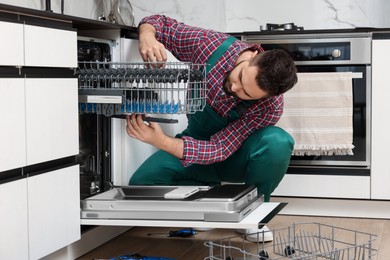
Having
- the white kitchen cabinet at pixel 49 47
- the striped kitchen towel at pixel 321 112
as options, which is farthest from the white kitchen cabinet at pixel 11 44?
the striped kitchen towel at pixel 321 112

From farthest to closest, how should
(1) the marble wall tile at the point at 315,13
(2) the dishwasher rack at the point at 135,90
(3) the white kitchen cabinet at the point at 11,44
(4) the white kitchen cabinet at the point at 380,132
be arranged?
(1) the marble wall tile at the point at 315,13, (4) the white kitchen cabinet at the point at 380,132, (2) the dishwasher rack at the point at 135,90, (3) the white kitchen cabinet at the point at 11,44

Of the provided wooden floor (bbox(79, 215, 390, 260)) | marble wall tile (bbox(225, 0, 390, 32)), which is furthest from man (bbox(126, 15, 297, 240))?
marble wall tile (bbox(225, 0, 390, 32))

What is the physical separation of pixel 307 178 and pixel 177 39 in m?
0.99

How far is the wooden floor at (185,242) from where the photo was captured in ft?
8.90

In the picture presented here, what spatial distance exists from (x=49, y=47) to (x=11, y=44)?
191 millimetres

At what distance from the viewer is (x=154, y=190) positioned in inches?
105

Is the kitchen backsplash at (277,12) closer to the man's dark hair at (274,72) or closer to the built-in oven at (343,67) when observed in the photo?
the built-in oven at (343,67)

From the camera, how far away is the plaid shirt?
106 inches

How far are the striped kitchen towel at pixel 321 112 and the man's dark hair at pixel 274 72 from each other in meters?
0.91

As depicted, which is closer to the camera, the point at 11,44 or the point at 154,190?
the point at 11,44

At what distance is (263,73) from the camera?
2.42m

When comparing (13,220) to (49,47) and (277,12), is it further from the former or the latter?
(277,12)

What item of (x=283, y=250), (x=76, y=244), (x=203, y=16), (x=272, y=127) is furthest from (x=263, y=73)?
(x=203, y=16)

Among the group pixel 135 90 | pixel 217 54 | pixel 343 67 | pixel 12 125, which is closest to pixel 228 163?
pixel 217 54
